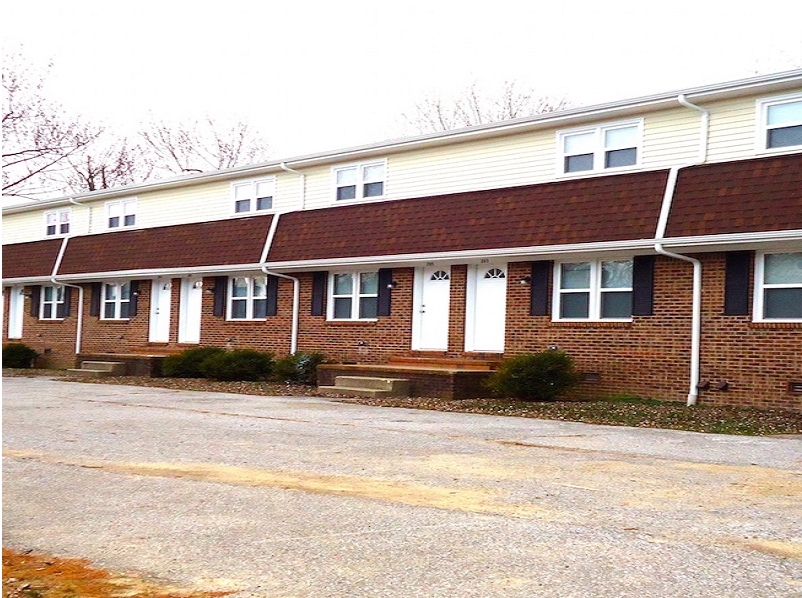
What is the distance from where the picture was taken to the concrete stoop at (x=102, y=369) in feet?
80.2

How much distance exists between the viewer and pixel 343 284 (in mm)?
21844

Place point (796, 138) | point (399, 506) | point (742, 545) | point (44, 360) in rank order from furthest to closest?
1. point (44, 360)
2. point (796, 138)
3. point (399, 506)
4. point (742, 545)

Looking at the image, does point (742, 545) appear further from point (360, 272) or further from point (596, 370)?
point (360, 272)

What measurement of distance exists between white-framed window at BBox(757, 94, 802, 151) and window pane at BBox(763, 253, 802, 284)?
5.94 feet

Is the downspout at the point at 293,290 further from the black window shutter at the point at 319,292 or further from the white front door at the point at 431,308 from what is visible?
the white front door at the point at 431,308

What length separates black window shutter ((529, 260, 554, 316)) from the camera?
18.0 metres

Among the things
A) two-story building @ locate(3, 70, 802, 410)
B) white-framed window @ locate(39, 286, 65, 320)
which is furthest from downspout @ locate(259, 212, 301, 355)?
white-framed window @ locate(39, 286, 65, 320)

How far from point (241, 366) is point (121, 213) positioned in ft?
30.8

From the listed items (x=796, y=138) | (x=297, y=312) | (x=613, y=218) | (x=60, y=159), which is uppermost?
(x=60, y=159)

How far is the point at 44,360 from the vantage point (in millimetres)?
29609

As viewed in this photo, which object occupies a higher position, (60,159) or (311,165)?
(60,159)

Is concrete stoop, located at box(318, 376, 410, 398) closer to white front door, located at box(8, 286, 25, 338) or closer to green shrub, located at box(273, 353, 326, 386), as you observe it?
green shrub, located at box(273, 353, 326, 386)

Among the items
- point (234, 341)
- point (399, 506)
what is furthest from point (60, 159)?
point (399, 506)

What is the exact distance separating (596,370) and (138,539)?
485 inches
